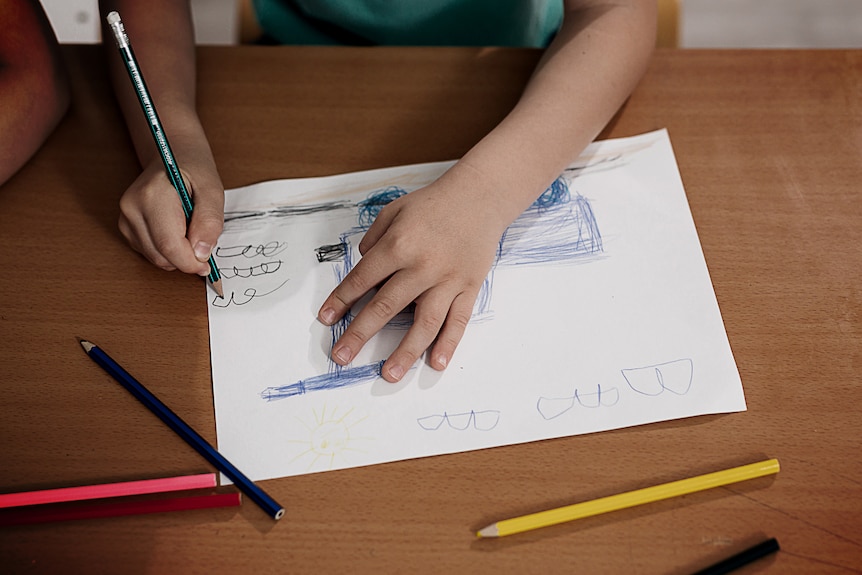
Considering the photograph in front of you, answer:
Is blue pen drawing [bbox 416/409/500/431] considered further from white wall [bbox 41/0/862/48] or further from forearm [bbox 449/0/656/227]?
white wall [bbox 41/0/862/48]

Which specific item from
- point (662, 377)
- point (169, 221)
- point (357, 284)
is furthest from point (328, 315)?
point (662, 377)

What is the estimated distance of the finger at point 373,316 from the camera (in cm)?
50

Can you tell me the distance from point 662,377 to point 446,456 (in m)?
0.16

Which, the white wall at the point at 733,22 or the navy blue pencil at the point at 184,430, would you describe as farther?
the white wall at the point at 733,22

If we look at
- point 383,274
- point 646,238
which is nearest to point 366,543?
point 383,274

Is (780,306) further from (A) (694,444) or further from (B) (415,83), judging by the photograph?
(B) (415,83)

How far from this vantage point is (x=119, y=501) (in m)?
0.46

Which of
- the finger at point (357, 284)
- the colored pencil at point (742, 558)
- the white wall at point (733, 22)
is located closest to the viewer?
the colored pencil at point (742, 558)

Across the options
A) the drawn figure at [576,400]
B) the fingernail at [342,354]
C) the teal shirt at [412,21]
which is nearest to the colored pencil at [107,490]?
the fingernail at [342,354]

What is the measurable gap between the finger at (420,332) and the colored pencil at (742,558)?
0.71 ft

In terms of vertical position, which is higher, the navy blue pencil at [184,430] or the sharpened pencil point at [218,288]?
the sharpened pencil point at [218,288]

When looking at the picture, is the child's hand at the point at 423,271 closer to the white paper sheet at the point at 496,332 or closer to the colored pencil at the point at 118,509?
the white paper sheet at the point at 496,332

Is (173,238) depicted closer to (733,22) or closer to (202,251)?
(202,251)

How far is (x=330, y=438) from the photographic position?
0.47 metres
